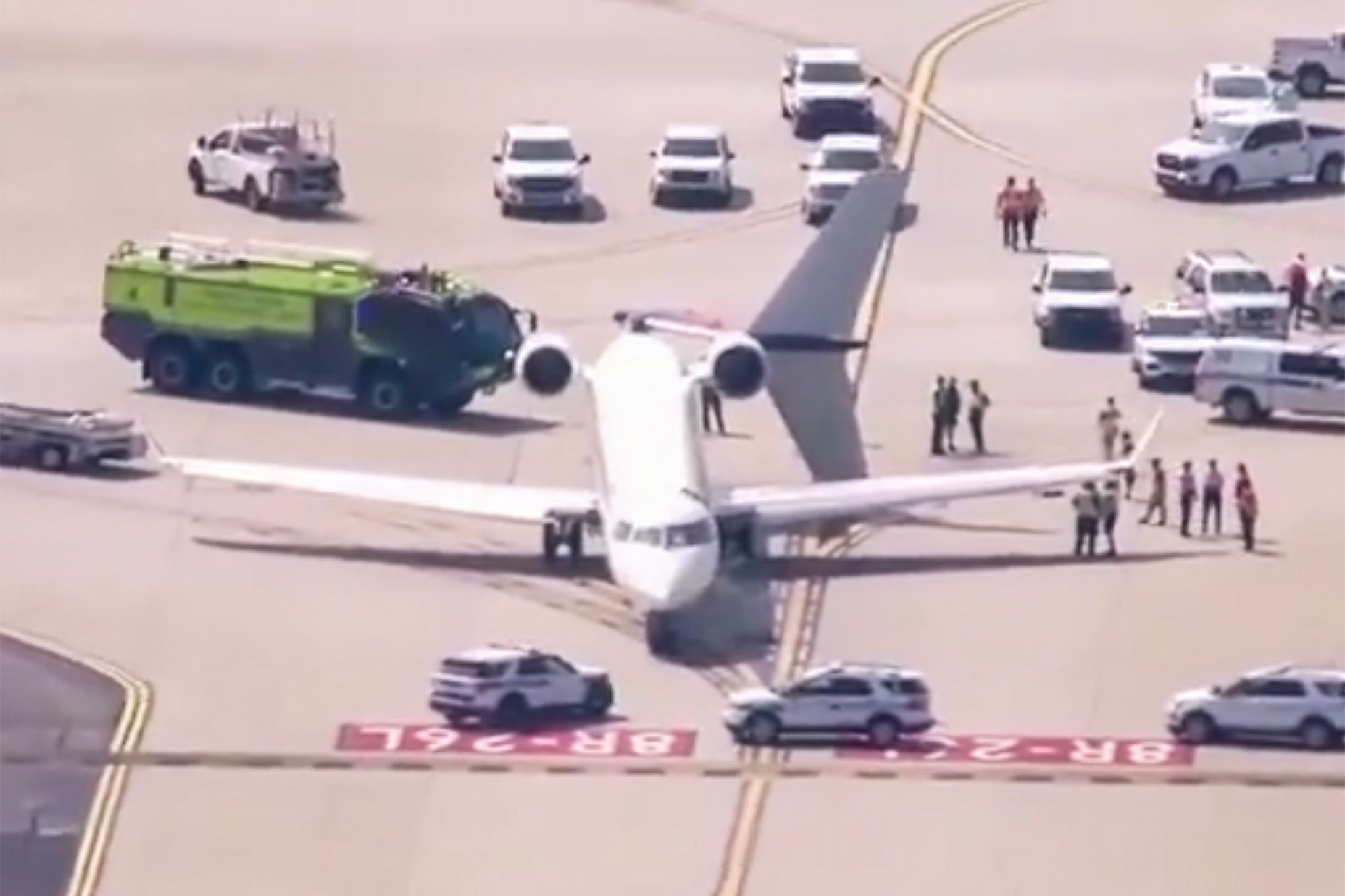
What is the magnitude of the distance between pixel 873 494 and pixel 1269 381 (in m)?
14.8

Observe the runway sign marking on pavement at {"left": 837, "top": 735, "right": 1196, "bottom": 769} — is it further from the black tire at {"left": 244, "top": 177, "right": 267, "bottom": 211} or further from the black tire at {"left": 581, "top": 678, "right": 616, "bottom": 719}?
the black tire at {"left": 244, "top": 177, "right": 267, "bottom": 211}

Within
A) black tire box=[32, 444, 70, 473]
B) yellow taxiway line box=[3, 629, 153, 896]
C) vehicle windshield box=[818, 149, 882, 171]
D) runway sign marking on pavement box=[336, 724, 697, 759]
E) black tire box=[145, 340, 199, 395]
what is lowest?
yellow taxiway line box=[3, 629, 153, 896]

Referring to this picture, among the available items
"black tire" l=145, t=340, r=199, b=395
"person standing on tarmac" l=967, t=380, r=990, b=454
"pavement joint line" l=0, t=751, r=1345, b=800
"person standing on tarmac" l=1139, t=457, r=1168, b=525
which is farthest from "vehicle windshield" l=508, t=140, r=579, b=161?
"pavement joint line" l=0, t=751, r=1345, b=800

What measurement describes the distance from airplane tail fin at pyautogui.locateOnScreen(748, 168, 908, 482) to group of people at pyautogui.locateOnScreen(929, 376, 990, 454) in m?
2.41

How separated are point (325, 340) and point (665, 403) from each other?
14.6 meters

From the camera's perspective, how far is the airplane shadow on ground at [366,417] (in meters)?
141

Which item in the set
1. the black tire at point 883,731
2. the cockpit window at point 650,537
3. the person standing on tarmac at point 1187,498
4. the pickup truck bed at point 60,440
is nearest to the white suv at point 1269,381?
the person standing on tarmac at point 1187,498

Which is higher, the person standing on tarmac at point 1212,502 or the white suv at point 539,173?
the white suv at point 539,173

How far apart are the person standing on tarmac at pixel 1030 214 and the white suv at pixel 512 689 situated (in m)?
42.0

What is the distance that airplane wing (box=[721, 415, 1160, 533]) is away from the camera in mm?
128625

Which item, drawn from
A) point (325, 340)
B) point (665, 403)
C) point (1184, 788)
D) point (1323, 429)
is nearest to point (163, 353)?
point (325, 340)

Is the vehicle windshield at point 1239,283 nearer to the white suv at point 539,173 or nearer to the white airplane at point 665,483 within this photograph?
the white airplane at point 665,483

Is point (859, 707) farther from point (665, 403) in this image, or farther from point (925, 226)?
point (925, 226)

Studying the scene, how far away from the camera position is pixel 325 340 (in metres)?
141
